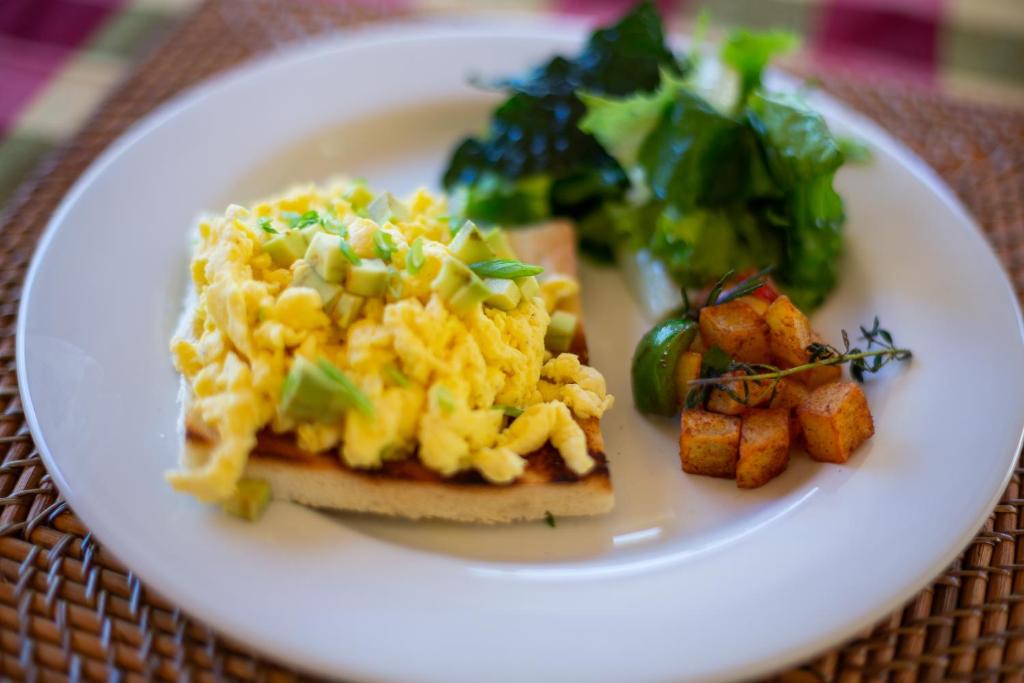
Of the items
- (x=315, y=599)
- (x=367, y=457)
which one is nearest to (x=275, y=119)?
(x=367, y=457)

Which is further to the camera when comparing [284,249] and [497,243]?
[497,243]

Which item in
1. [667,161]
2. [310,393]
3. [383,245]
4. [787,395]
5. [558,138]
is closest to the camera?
[310,393]

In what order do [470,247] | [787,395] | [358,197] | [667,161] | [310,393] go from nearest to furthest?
[310,393]
[470,247]
[787,395]
[358,197]
[667,161]

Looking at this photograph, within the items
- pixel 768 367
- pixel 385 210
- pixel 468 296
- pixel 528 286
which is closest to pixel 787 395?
pixel 768 367

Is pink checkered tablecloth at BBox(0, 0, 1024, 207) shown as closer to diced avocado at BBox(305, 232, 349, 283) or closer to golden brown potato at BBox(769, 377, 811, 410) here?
diced avocado at BBox(305, 232, 349, 283)

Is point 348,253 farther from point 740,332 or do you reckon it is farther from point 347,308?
point 740,332

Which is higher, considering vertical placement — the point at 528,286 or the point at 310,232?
the point at 310,232

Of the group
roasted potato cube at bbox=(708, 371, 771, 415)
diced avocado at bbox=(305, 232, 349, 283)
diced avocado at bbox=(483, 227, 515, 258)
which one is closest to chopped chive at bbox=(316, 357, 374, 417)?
diced avocado at bbox=(305, 232, 349, 283)
